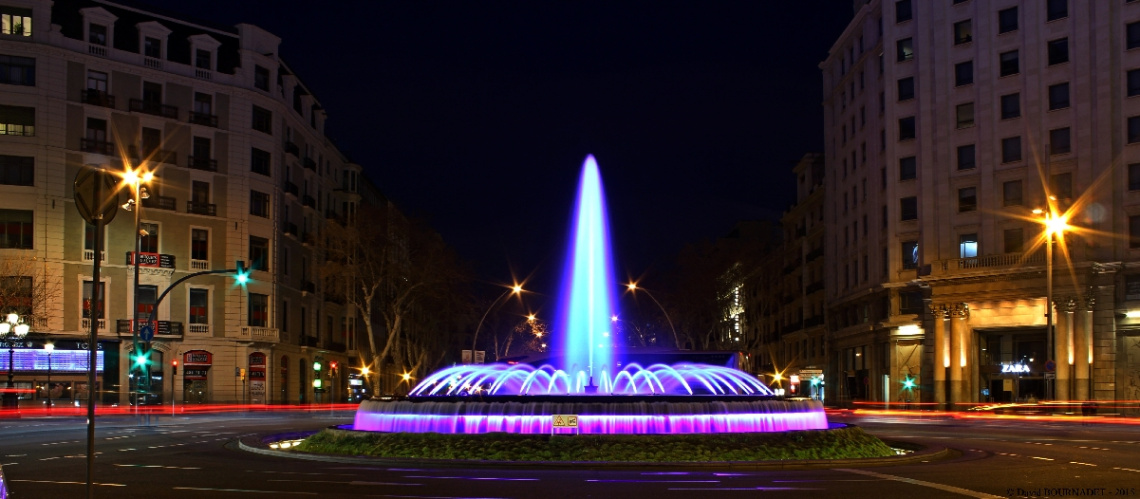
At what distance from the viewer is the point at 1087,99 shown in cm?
6269

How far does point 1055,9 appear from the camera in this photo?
64250mm

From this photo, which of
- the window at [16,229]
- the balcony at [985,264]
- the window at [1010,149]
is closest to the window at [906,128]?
the window at [1010,149]

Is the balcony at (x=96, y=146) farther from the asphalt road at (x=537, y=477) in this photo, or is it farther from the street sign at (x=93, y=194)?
the street sign at (x=93, y=194)

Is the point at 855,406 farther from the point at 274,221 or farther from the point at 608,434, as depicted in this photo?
the point at 608,434

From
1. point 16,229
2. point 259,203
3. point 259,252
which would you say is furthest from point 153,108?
point 259,252

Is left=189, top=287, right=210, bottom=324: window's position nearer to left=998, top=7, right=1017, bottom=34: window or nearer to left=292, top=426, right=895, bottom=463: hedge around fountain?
left=292, top=426, right=895, bottom=463: hedge around fountain

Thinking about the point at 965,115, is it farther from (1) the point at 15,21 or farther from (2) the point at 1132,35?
(1) the point at 15,21

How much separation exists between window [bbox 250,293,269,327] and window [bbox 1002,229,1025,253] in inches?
1826

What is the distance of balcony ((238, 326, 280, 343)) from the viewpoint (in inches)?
2830

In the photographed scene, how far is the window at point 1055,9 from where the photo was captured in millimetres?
63969

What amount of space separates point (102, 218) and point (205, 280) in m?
63.3

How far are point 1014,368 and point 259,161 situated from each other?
161ft

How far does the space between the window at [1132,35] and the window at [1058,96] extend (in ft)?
12.5

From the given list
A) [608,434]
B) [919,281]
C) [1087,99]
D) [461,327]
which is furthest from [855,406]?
[461,327]
